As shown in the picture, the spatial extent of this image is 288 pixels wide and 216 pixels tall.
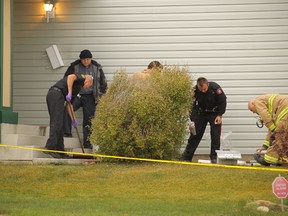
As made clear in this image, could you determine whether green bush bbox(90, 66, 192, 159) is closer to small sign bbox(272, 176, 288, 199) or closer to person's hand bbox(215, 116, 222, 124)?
person's hand bbox(215, 116, 222, 124)

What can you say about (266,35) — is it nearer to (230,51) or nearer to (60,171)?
(230,51)

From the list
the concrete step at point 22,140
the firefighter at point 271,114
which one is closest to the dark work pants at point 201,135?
the concrete step at point 22,140

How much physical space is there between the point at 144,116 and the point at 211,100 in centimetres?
186

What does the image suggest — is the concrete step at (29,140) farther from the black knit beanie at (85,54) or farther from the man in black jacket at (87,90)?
the black knit beanie at (85,54)

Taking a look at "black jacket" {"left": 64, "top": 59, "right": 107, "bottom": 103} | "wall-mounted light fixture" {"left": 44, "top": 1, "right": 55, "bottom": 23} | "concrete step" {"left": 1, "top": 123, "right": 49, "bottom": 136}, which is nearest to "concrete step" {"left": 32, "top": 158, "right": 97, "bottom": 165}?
"concrete step" {"left": 1, "top": 123, "right": 49, "bottom": 136}

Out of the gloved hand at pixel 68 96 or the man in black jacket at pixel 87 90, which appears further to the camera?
the man in black jacket at pixel 87 90

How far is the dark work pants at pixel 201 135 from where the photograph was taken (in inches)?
667

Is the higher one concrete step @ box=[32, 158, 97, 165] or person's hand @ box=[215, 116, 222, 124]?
person's hand @ box=[215, 116, 222, 124]

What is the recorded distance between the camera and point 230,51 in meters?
18.2

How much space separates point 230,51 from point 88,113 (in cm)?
333

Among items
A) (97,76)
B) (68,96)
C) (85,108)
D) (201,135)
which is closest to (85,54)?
(97,76)

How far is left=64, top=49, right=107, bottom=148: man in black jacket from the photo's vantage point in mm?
17672

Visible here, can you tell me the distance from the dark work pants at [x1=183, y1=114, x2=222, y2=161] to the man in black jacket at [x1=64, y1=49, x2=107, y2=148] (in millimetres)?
2154

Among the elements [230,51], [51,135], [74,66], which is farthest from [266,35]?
[51,135]
